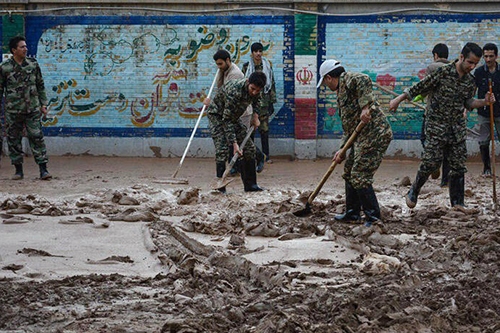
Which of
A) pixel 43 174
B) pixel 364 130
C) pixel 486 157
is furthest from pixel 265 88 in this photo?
pixel 364 130

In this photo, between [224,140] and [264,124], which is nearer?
[224,140]

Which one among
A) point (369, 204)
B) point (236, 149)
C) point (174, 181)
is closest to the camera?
point (369, 204)

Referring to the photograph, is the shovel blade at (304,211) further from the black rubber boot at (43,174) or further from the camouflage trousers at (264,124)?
the camouflage trousers at (264,124)

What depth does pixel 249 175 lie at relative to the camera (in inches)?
416

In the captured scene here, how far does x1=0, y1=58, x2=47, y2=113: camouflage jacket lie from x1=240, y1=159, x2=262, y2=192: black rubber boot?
3440mm

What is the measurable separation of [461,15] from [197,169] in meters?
5.34

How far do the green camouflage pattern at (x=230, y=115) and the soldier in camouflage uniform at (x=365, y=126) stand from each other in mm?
2003

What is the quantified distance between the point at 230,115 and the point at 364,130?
8.27ft

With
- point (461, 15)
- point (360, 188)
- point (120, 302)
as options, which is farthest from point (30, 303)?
point (461, 15)

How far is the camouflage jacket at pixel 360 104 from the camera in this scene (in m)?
7.81

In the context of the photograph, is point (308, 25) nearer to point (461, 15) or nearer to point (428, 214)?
point (461, 15)

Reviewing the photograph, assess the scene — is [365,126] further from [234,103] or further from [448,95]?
[234,103]

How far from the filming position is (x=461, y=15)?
14.7m

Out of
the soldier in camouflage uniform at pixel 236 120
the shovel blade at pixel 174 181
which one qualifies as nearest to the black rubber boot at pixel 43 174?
the shovel blade at pixel 174 181
